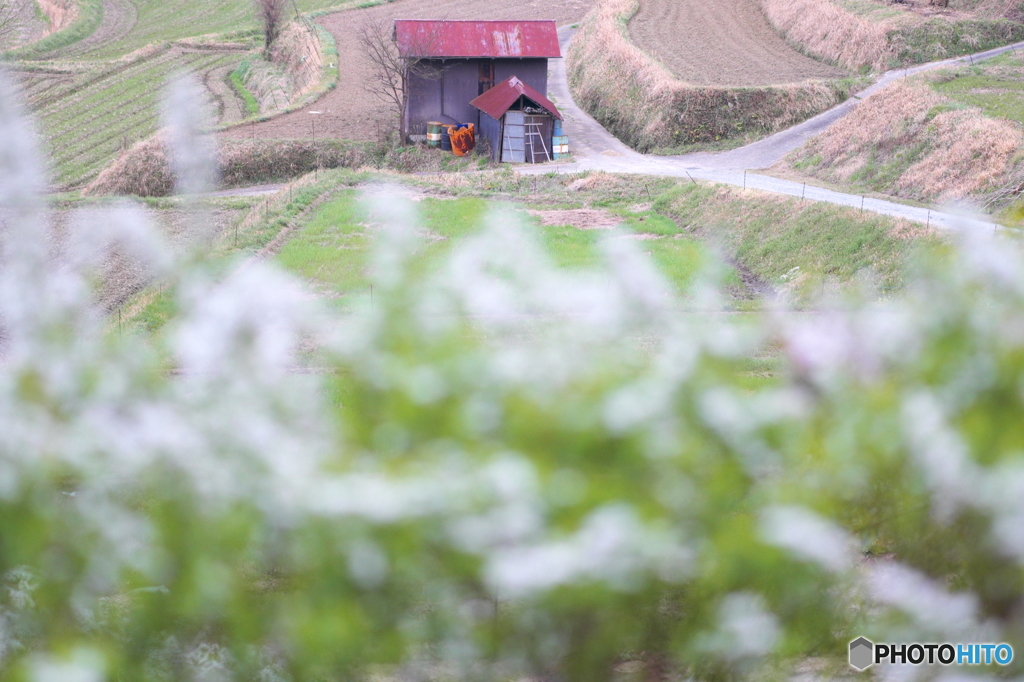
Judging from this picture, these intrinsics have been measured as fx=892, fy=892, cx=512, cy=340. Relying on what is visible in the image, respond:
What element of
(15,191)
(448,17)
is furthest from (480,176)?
(448,17)

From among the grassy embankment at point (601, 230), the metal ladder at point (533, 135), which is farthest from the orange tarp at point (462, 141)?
the grassy embankment at point (601, 230)

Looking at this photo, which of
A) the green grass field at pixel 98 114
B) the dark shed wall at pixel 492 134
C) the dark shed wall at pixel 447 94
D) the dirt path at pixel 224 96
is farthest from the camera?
the dirt path at pixel 224 96

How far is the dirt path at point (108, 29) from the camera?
36.8m

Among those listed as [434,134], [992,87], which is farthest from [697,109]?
[434,134]

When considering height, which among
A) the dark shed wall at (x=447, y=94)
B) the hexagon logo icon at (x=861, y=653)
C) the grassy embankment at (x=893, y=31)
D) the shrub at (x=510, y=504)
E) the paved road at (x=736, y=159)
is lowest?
the paved road at (x=736, y=159)

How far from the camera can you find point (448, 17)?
4088cm

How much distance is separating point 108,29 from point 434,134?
23.5 m

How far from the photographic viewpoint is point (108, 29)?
4122 centimetres

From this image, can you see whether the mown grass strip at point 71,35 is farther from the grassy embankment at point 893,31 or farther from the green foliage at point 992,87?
the green foliage at point 992,87

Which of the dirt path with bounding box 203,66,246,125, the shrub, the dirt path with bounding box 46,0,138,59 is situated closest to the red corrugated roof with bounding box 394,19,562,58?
the dirt path with bounding box 203,66,246,125

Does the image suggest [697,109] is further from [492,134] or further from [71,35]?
[71,35]

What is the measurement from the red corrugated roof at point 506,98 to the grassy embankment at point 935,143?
→ 704 centimetres

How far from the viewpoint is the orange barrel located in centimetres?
2648

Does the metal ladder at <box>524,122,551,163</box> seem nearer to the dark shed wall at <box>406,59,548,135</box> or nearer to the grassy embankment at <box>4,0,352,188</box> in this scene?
the dark shed wall at <box>406,59,548,135</box>
